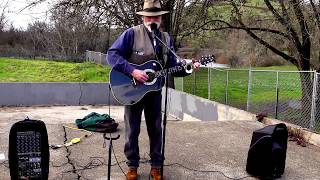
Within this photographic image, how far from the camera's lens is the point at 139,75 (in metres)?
4.27

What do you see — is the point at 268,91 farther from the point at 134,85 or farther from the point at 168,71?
the point at 134,85

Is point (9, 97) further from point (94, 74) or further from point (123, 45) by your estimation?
point (123, 45)

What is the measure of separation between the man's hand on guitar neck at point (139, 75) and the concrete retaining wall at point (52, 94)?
13.4 meters

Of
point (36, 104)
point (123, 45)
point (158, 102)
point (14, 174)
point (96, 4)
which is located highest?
point (96, 4)

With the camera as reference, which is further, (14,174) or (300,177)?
(300,177)

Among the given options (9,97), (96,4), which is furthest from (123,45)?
(9,97)

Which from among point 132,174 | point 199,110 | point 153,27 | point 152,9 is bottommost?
point 199,110

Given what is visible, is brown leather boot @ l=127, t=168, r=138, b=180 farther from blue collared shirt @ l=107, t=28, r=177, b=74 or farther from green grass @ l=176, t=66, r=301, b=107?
green grass @ l=176, t=66, r=301, b=107

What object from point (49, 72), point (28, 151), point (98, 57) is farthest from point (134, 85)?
point (98, 57)

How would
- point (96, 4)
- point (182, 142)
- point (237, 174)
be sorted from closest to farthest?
point (237, 174) < point (182, 142) < point (96, 4)

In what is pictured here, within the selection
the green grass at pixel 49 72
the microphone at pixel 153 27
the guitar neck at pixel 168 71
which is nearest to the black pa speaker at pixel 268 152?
the guitar neck at pixel 168 71

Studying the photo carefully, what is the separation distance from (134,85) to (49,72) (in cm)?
2121

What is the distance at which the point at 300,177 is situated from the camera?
5.12m

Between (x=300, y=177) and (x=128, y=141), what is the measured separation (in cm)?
213
